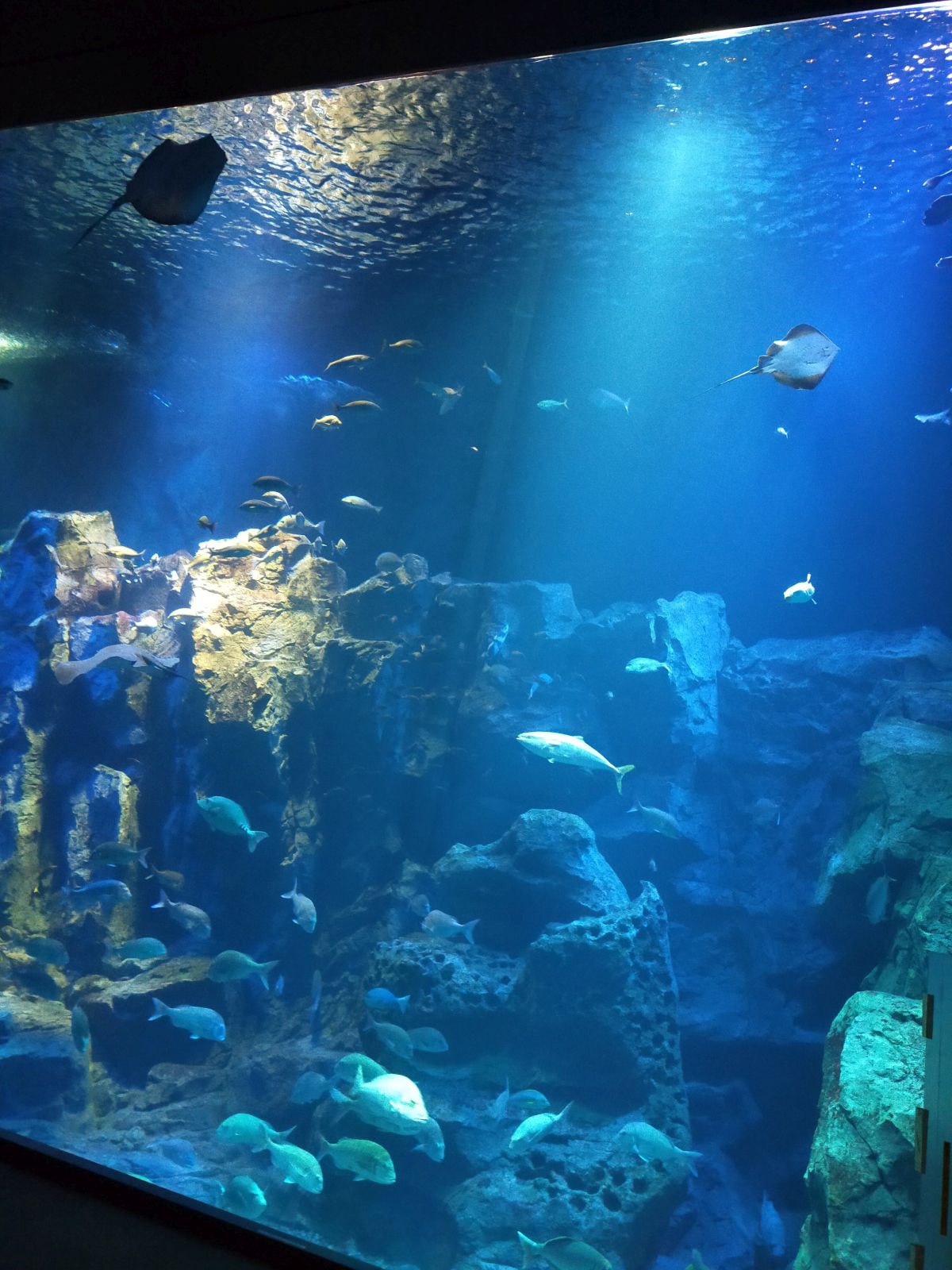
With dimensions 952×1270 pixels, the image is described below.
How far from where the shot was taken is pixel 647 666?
37.2 feet

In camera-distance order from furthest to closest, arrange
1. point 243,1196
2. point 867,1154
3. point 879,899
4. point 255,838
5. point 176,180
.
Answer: point 255,838, point 879,899, point 243,1196, point 867,1154, point 176,180

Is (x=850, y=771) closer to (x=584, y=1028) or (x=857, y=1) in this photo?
(x=584, y=1028)

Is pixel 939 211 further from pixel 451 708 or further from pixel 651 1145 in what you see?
pixel 651 1145

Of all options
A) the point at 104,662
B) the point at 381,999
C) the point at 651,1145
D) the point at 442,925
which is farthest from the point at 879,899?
the point at 104,662

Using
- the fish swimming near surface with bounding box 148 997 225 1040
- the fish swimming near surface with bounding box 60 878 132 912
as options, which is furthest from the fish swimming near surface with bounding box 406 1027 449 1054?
the fish swimming near surface with bounding box 60 878 132 912

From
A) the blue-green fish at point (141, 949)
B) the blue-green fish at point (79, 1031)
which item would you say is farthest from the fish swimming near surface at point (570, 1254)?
the blue-green fish at point (79, 1031)

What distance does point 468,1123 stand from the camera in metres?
6.36

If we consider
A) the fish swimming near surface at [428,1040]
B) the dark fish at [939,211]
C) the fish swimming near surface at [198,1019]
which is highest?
the dark fish at [939,211]

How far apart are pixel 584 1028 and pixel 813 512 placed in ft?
47.1

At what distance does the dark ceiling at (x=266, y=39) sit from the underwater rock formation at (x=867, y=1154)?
4547 millimetres

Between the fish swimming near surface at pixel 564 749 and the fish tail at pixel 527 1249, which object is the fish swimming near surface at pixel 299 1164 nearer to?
the fish tail at pixel 527 1249

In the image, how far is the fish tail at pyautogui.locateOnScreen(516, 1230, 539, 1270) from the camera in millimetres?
4176

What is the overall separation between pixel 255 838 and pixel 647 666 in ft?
21.8

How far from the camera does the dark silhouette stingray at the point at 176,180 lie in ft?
8.89
